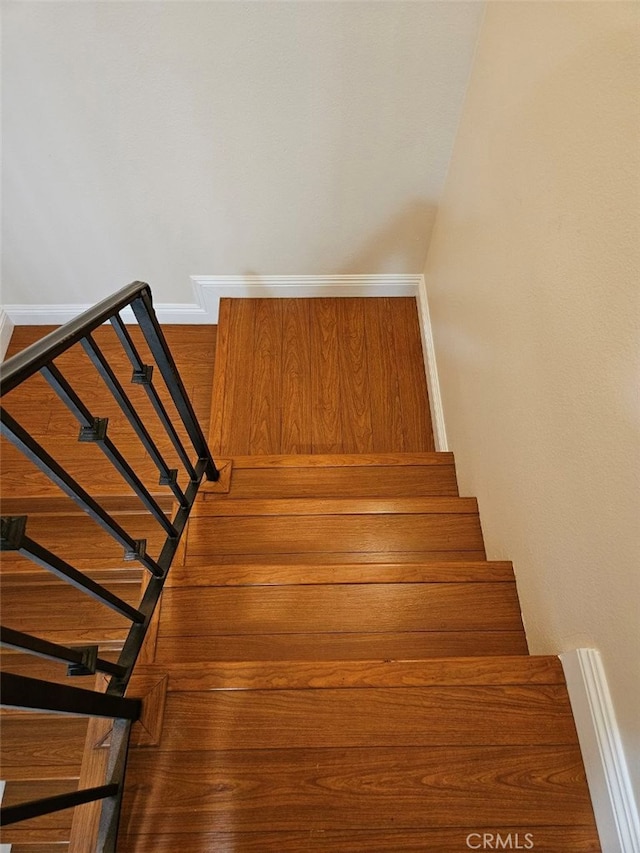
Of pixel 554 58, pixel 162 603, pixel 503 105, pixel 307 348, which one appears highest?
pixel 307 348

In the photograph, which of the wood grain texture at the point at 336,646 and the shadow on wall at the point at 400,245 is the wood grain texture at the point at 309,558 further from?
the shadow on wall at the point at 400,245

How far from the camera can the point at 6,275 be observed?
2.64 meters

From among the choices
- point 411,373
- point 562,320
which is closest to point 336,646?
point 562,320

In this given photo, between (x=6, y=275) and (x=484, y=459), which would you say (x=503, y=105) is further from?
(x=6, y=275)

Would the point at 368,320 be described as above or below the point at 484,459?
above

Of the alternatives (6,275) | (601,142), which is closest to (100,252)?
(6,275)

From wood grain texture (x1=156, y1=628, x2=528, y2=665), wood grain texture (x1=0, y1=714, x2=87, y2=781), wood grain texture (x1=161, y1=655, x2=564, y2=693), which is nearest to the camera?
wood grain texture (x1=161, y1=655, x2=564, y2=693)

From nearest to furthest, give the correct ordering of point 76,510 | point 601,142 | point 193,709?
1. point 601,142
2. point 193,709
3. point 76,510

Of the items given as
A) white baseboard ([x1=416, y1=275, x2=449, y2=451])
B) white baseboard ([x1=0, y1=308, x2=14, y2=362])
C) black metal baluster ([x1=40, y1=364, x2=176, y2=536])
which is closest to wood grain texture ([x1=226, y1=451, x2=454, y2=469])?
white baseboard ([x1=416, y1=275, x2=449, y2=451])

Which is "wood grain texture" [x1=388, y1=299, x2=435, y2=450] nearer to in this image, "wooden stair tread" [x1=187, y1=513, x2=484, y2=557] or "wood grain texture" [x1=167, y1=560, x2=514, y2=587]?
"wooden stair tread" [x1=187, y1=513, x2=484, y2=557]

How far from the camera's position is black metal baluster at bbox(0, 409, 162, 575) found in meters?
0.70

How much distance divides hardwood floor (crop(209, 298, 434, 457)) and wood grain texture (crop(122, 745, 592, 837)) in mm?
1503

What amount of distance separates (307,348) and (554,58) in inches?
68.3

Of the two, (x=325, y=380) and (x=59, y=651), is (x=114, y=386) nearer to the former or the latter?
(x=59, y=651)
